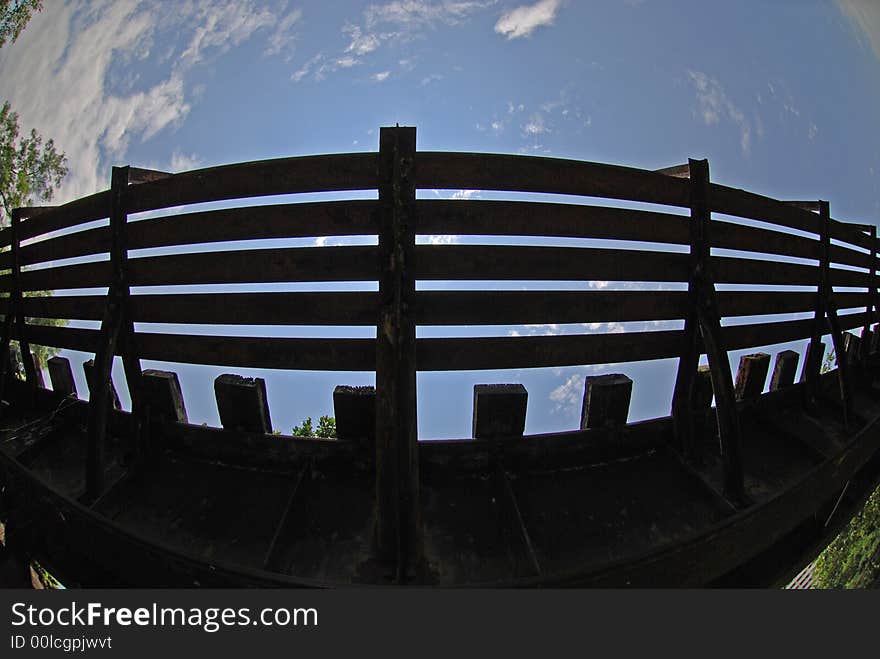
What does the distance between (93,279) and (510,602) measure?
4409 millimetres

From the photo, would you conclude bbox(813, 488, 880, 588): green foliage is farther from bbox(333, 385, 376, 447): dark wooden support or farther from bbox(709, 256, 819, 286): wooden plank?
bbox(333, 385, 376, 447): dark wooden support

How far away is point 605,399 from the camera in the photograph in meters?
2.85

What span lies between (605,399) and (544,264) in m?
1.24

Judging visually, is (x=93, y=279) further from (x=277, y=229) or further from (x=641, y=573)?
(x=641, y=573)

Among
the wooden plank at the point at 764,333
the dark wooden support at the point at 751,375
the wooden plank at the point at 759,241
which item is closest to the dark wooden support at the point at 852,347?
the wooden plank at the point at 764,333

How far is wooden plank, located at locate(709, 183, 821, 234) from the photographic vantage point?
3.09 meters

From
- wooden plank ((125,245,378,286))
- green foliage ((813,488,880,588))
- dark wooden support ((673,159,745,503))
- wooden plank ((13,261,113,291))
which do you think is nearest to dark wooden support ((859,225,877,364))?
green foliage ((813,488,880,588))

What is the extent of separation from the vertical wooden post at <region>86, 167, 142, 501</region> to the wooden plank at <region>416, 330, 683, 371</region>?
2.46 meters

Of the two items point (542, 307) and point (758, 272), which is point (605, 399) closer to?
point (542, 307)

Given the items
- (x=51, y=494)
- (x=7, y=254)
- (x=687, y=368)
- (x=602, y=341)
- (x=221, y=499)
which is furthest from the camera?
(x=7, y=254)

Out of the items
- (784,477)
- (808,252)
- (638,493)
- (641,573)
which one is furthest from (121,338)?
(808,252)

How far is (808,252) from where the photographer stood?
150 inches

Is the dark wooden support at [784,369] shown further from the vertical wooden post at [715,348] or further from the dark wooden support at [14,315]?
the dark wooden support at [14,315]

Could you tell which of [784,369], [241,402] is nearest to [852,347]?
[784,369]
